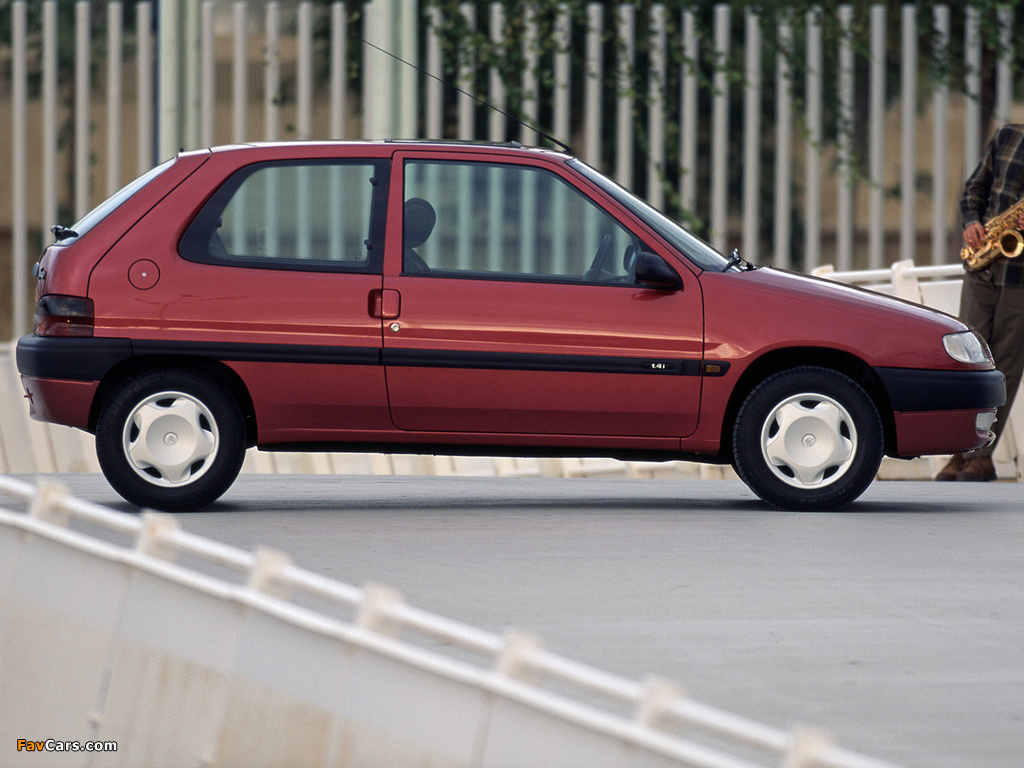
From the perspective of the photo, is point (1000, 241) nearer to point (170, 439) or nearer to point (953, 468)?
point (953, 468)

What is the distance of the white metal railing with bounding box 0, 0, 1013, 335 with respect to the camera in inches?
491

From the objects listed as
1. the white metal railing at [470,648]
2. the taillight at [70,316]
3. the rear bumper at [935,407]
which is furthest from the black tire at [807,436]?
the white metal railing at [470,648]

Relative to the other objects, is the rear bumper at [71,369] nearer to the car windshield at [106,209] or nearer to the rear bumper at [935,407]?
the car windshield at [106,209]

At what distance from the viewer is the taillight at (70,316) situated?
24.3 ft

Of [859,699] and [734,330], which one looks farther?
Answer: [734,330]

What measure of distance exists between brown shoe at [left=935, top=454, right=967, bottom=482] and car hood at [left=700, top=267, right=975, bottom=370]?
7.76 ft

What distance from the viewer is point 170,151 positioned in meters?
12.8

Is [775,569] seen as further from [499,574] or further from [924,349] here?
[924,349]

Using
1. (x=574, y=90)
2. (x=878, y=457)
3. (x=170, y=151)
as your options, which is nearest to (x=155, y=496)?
(x=878, y=457)

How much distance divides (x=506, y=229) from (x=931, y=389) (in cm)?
203

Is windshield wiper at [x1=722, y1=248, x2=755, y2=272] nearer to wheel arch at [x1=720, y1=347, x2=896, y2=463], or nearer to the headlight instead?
wheel arch at [x1=720, y1=347, x2=896, y2=463]

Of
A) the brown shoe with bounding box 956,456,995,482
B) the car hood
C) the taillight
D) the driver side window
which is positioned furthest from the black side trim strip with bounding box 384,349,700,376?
the brown shoe with bounding box 956,456,995,482

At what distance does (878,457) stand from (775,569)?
161 cm

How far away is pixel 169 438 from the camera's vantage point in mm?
7449
